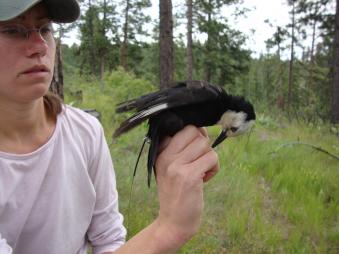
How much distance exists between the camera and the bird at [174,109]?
1.54 m

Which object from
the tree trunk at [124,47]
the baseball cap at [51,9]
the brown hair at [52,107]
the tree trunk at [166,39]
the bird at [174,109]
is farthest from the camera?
the tree trunk at [124,47]

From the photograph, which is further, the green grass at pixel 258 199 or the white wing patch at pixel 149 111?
the green grass at pixel 258 199

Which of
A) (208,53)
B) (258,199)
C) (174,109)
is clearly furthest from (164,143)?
(208,53)

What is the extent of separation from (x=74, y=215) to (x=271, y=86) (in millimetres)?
38882

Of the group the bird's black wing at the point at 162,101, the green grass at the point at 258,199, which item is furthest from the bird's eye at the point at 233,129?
the green grass at the point at 258,199

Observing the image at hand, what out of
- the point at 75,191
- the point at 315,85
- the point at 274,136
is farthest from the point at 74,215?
the point at 315,85

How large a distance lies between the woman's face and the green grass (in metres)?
1.84

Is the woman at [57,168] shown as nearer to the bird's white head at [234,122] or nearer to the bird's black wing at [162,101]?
the bird's black wing at [162,101]

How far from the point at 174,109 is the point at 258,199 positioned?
8.54 ft

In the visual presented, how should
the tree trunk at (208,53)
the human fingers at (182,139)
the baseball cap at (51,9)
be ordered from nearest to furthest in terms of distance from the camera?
1. the baseball cap at (51,9)
2. the human fingers at (182,139)
3. the tree trunk at (208,53)

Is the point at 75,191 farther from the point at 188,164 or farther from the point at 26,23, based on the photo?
the point at 26,23

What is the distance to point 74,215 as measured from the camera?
169 centimetres

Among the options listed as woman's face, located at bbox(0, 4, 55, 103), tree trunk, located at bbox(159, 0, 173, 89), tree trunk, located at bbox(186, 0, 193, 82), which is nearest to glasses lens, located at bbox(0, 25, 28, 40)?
woman's face, located at bbox(0, 4, 55, 103)

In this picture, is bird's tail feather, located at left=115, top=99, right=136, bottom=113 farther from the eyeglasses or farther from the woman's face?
the eyeglasses
